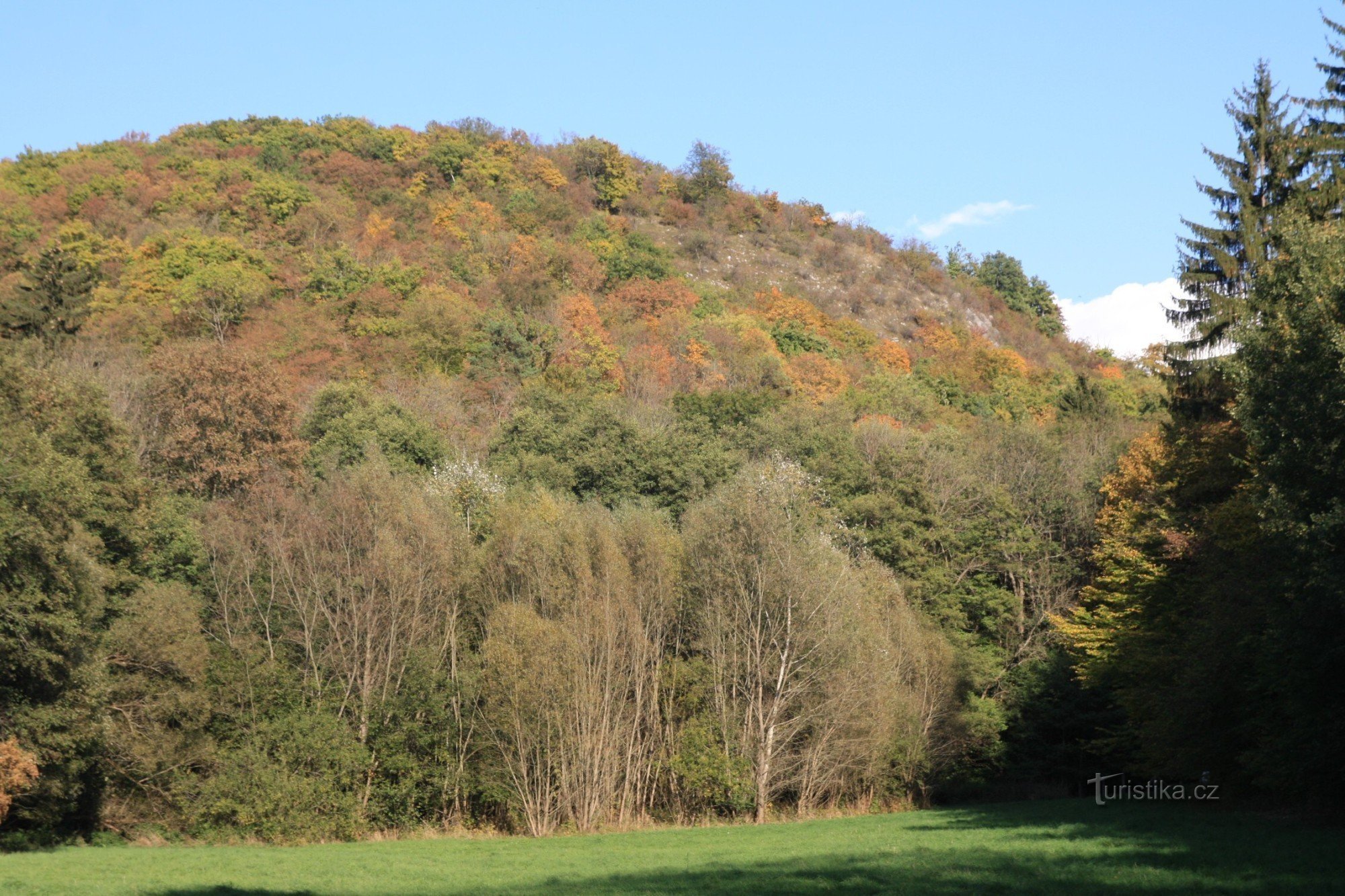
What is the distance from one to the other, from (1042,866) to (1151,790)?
21892 mm

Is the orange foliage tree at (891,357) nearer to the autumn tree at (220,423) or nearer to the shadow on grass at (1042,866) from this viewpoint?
the autumn tree at (220,423)

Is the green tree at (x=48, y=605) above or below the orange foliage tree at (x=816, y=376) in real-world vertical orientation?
below

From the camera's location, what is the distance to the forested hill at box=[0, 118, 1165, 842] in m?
36.5

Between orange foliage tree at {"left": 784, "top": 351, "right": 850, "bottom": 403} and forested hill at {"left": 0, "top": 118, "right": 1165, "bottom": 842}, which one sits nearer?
forested hill at {"left": 0, "top": 118, "right": 1165, "bottom": 842}

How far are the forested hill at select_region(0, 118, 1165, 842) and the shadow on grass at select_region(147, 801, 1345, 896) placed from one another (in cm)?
1260

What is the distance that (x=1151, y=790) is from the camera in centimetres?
3894

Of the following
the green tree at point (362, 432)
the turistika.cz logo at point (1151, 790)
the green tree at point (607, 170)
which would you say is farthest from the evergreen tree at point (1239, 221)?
the green tree at point (607, 170)

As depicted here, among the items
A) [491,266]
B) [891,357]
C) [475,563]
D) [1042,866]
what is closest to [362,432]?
[475,563]

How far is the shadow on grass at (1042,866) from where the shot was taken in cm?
1769

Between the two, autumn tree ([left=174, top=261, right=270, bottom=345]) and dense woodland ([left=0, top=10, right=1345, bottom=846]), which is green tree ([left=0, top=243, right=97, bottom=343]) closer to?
dense woodland ([left=0, top=10, right=1345, bottom=846])

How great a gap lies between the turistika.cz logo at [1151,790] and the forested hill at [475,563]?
5.66 meters

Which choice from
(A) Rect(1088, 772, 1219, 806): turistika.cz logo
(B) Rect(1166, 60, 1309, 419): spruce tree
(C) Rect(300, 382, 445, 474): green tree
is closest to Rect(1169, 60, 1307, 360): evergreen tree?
(B) Rect(1166, 60, 1309, 419): spruce tree

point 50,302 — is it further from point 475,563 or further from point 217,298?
point 475,563

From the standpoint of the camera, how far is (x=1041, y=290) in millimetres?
155750
